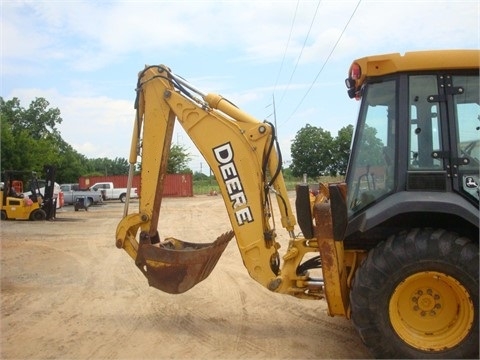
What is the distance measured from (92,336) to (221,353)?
1451mm

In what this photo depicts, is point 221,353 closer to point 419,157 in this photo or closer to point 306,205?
point 306,205

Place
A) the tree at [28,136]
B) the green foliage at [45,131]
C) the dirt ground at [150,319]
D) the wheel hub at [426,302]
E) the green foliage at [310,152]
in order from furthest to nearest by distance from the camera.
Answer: the green foliage at [45,131] < the tree at [28,136] < the green foliage at [310,152] < the dirt ground at [150,319] < the wheel hub at [426,302]

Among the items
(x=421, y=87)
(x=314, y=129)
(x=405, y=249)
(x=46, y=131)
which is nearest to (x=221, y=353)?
(x=405, y=249)

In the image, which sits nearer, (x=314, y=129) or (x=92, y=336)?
(x=92, y=336)

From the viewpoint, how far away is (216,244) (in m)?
5.31

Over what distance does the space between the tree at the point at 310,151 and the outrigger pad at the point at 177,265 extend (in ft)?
58.6

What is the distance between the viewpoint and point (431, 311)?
4.17 meters

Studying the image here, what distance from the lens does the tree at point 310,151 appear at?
24420mm

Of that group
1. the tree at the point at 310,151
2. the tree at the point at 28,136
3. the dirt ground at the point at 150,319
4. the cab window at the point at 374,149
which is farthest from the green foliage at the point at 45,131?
the cab window at the point at 374,149

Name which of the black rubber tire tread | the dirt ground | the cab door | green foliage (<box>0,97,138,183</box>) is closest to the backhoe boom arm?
the dirt ground

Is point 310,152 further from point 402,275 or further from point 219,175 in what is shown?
point 402,275

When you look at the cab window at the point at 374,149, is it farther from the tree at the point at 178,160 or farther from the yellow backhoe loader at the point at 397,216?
the tree at the point at 178,160

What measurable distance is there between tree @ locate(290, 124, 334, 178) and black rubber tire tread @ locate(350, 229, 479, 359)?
1870cm

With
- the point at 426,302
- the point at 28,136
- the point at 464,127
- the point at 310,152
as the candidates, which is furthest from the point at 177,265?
the point at 28,136
